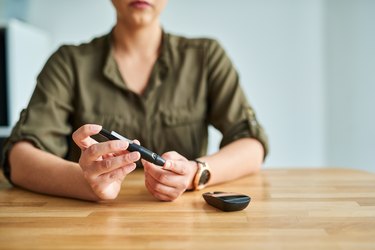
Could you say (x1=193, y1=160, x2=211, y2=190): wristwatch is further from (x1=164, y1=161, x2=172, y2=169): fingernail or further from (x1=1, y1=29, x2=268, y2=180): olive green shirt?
(x1=1, y1=29, x2=268, y2=180): olive green shirt

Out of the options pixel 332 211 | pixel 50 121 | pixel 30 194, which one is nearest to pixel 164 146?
pixel 50 121

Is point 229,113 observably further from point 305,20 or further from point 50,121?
point 305,20

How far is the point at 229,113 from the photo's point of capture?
1.25 meters

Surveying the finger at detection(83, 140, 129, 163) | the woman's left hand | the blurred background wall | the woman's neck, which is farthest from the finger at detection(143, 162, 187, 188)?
the blurred background wall

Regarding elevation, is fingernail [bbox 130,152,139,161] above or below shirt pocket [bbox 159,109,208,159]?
above

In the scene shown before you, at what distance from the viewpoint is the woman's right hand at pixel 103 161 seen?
750 millimetres

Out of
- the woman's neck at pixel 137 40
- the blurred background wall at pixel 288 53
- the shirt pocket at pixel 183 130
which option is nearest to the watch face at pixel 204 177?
the shirt pocket at pixel 183 130

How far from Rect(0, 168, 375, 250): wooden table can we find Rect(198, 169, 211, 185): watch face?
24 millimetres

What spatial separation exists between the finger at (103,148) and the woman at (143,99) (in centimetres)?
29

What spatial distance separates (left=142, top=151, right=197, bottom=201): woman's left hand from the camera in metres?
0.83

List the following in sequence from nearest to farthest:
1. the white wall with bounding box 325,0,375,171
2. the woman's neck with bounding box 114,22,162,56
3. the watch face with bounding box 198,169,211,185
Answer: the watch face with bounding box 198,169,211,185
the woman's neck with bounding box 114,22,162,56
the white wall with bounding box 325,0,375,171

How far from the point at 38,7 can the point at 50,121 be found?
149cm

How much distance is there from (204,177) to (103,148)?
0.28 m

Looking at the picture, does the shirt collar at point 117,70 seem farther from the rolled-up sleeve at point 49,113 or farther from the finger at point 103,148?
the finger at point 103,148
